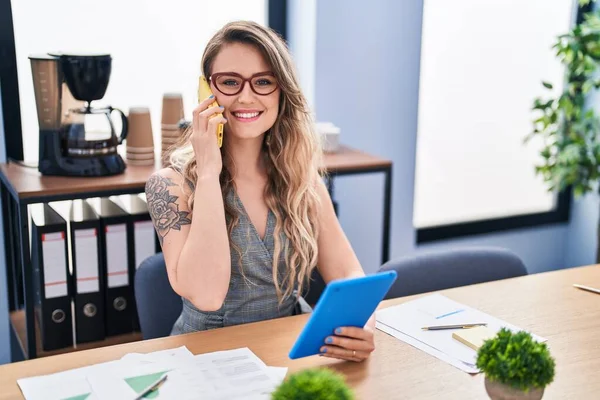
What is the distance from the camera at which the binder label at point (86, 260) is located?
90.3 inches

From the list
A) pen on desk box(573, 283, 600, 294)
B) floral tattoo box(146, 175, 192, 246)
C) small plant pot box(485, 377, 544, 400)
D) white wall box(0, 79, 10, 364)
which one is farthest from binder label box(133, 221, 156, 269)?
small plant pot box(485, 377, 544, 400)

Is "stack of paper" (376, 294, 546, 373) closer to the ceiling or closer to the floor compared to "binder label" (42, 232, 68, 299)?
closer to the ceiling

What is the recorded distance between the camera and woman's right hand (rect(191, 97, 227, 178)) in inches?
67.2

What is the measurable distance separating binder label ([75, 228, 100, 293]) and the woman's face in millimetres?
755

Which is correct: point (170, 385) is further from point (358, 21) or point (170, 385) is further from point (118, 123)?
point (358, 21)

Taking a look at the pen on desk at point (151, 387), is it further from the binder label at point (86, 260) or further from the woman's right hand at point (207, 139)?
the binder label at point (86, 260)

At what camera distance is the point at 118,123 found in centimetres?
275

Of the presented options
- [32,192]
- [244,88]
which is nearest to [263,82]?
[244,88]

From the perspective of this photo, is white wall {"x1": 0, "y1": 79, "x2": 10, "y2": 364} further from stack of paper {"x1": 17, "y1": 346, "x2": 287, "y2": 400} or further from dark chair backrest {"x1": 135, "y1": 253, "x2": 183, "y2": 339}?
stack of paper {"x1": 17, "y1": 346, "x2": 287, "y2": 400}

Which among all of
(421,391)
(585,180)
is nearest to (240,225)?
(421,391)

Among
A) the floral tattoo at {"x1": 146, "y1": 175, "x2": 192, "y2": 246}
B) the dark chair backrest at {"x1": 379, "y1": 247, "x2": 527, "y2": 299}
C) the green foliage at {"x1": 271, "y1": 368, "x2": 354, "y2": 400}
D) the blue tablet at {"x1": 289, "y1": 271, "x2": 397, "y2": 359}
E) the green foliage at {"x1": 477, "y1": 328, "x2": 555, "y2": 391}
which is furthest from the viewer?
the dark chair backrest at {"x1": 379, "y1": 247, "x2": 527, "y2": 299}

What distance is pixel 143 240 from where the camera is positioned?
7.84ft

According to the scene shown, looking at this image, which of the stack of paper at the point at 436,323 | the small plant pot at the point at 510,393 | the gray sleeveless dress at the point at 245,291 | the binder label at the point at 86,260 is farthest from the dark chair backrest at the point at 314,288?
the small plant pot at the point at 510,393

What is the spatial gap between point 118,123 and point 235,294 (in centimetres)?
119
